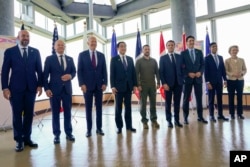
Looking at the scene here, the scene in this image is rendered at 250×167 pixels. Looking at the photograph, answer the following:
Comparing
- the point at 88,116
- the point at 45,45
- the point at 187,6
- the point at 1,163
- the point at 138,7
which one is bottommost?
the point at 1,163

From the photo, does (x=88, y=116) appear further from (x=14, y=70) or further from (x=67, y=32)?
(x=67, y=32)

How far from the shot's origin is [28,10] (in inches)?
277

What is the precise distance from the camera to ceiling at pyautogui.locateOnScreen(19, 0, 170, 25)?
25.2 ft

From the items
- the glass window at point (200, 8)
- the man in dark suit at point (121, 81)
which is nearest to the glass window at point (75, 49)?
the glass window at point (200, 8)

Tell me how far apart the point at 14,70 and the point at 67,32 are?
266 inches

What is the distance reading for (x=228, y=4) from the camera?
6.56 m

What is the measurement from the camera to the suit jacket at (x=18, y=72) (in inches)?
115

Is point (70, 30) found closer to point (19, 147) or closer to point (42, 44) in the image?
point (42, 44)

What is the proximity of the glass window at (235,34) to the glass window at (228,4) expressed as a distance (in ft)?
0.94

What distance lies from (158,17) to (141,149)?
6441mm

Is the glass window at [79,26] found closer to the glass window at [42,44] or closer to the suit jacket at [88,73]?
the glass window at [42,44]

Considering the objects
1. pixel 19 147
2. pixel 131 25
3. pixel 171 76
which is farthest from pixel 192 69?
pixel 131 25

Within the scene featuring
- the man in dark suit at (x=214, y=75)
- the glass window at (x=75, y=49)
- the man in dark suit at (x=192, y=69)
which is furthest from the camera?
the glass window at (x=75, y=49)

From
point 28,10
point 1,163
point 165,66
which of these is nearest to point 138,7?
point 28,10
